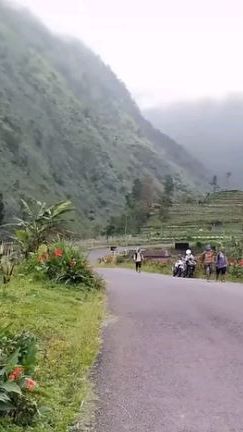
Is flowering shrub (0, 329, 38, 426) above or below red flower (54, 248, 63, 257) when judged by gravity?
below

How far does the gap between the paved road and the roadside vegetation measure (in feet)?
1.13

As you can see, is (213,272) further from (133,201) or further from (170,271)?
(133,201)

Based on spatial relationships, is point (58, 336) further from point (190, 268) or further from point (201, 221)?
point (201, 221)

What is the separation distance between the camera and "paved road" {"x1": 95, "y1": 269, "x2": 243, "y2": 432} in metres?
6.35

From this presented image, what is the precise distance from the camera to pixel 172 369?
27.1ft

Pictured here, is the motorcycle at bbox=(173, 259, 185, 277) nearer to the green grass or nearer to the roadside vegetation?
the roadside vegetation

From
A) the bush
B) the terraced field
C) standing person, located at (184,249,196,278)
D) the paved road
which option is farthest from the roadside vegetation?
the terraced field

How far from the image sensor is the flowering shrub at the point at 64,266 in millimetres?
17247

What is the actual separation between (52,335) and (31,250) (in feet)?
40.9

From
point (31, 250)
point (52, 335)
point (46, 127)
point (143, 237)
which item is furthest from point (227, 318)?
point (46, 127)

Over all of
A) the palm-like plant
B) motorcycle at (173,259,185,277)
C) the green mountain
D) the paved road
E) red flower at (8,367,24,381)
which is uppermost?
the green mountain

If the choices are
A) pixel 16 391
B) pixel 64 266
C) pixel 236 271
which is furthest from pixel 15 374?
pixel 236 271

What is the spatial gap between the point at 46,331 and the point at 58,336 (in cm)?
34

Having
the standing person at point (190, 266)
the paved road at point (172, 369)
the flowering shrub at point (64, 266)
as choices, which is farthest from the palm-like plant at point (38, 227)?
the standing person at point (190, 266)
